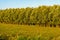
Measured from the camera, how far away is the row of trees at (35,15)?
33.5 metres

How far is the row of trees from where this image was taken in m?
33.5

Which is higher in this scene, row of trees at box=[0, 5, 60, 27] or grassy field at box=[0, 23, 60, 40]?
grassy field at box=[0, 23, 60, 40]

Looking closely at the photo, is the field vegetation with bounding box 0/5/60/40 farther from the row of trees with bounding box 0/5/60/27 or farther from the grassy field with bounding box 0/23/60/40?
the grassy field with bounding box 0/23/60/40

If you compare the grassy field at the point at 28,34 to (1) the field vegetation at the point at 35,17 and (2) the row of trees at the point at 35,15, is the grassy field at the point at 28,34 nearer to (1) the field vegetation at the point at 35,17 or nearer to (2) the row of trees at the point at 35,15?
(1) the field vegetation at the point at 35,17

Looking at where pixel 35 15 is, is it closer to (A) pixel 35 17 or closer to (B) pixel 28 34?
(A) pixel 35 17

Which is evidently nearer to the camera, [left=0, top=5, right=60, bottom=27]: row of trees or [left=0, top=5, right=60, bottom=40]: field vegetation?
[left=0, top=5, right=60, bottom=40]: field vegetation

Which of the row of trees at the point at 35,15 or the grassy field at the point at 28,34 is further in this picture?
the row of trees at the point at 35,15

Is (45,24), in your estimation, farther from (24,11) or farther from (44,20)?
(24,11)

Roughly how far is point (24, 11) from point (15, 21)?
3.61 metres

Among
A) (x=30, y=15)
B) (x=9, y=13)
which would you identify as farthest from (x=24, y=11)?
(x=9, y=13)

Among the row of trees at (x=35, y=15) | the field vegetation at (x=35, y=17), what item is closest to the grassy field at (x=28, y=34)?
the field vegetation at (x=35, y=17)

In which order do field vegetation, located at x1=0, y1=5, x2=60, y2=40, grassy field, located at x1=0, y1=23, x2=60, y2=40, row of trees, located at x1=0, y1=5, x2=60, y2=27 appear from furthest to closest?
row of trees, located at x1=0, y1=5, x2=60, y2=27 < field vegetation, located at x1=0, y1=5, x2=60, y2=40 < grassy field, located at x1=0, y1=23, x2=60, y2=40

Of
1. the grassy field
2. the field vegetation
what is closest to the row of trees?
the field vegetation

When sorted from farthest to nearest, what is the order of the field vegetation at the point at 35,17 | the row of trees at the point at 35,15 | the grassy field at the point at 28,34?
the row of trees at the point at 35,15, the field vegetation at the point at 35,17, the grassy field at the point at 28,34
